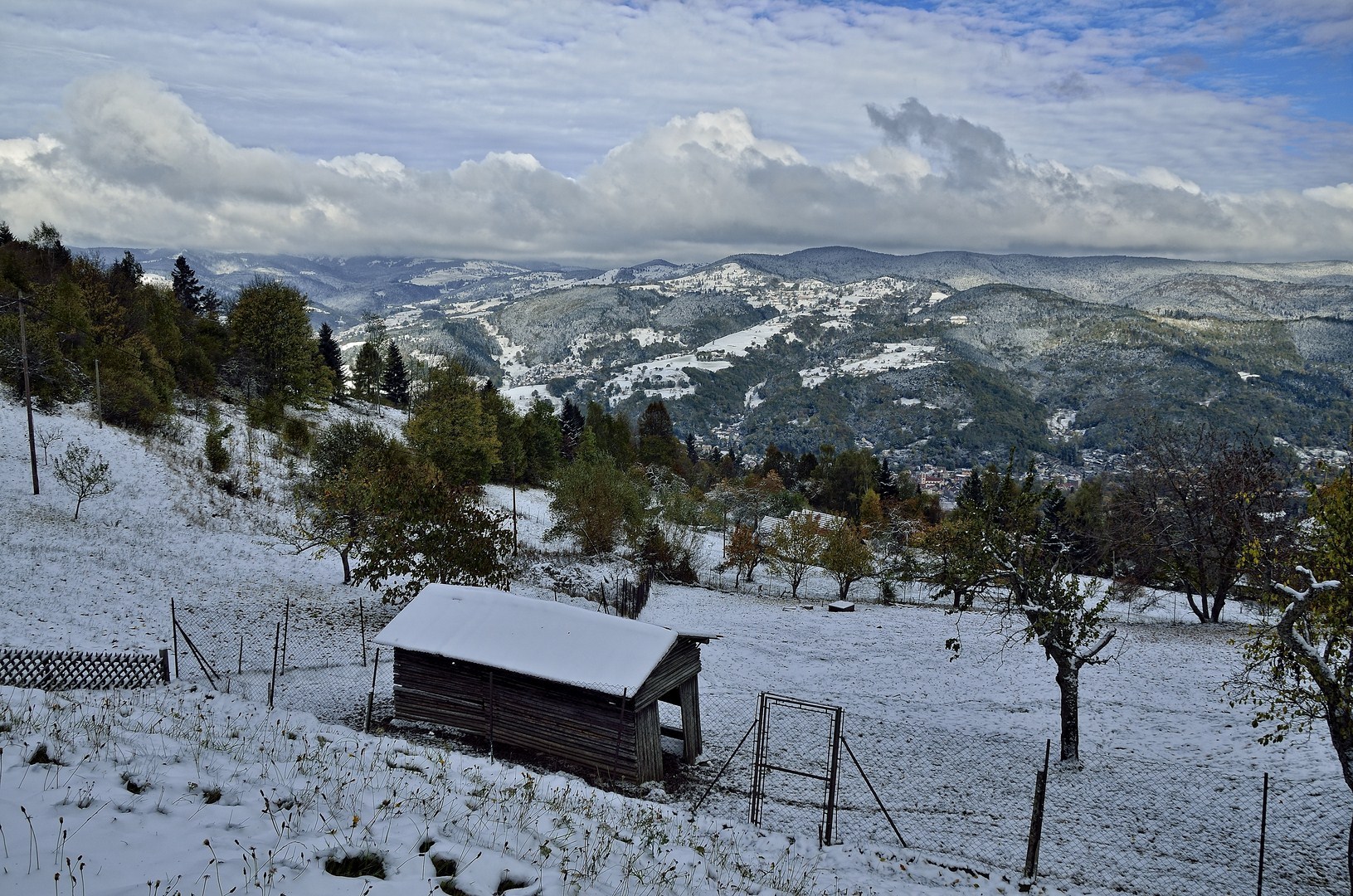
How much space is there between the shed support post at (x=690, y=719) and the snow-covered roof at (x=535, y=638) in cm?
226

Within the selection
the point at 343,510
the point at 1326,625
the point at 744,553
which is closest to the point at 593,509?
the point at 744,553

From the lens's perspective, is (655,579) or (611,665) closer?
(611,665)

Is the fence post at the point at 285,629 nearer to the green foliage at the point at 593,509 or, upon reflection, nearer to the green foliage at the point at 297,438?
the green foliage at the point at 593,509

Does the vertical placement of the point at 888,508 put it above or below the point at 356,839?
below

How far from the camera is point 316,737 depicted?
12.4 meters

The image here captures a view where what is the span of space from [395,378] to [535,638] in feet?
289

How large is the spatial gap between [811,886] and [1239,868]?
872 centimetres

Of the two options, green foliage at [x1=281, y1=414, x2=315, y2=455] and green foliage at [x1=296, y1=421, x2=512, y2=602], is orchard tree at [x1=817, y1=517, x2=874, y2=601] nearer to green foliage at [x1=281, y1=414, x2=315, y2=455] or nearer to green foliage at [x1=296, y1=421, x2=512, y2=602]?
green foliage at [x1=296, y1=421, x2=512, y2=602]

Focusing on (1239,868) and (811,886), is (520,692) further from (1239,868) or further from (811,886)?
(1239,868)

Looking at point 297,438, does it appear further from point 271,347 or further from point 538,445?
point 538,445

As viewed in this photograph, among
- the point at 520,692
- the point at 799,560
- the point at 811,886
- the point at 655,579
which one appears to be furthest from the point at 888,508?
the point at 811,886

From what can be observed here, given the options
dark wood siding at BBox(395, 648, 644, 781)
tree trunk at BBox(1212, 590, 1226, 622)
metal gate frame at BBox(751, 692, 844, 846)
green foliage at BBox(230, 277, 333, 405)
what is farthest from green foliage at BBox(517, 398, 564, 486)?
metal gate frame at BBox(751, 692, 844, 846)

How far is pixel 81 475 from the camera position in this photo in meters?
32.4

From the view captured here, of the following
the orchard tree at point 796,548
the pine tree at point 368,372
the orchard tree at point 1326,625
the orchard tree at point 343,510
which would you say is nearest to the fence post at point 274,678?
the orchard tree at point 343,510
